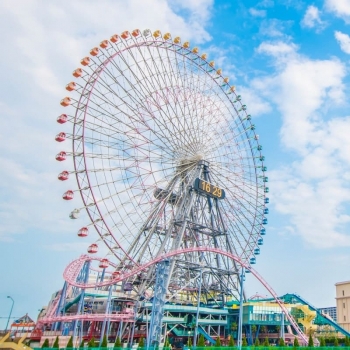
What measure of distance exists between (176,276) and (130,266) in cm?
660

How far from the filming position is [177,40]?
4394 cm

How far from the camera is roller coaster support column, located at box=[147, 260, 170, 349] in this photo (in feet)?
116

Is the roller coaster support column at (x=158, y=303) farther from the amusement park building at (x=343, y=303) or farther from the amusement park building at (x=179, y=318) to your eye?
the amusement park building at (x=343, y=303)

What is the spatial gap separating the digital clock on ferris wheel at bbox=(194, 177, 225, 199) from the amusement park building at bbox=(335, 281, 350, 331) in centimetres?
3476

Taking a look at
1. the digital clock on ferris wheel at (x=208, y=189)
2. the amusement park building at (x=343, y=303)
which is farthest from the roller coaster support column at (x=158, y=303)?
the amusement park building at (x=343, y=303)

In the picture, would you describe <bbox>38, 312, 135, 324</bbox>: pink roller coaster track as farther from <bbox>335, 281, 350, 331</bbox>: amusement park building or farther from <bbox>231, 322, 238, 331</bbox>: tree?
<bbox>335, 281, 350, 331</bbox>: amusement park building

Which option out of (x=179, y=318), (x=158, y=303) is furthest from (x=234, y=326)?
(x=158, y=303)

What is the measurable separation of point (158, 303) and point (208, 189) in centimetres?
1513

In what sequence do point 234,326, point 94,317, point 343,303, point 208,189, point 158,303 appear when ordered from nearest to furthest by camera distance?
point 94,317 → point 158,303 → point 208,189 → point 234,326 → point 343,303

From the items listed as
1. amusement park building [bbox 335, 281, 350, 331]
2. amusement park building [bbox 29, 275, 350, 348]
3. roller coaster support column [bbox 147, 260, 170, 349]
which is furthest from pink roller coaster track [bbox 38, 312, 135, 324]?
amusement park building [bbox 335, 281, 350, 331]

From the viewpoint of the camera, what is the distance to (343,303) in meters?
67.6

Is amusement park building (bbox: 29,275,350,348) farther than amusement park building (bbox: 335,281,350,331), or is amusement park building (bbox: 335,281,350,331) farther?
amusement park building (bbox: 335,281,350,331)

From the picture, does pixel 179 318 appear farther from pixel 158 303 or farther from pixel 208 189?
pixel 208 189

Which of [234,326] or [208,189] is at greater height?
[208,189]
